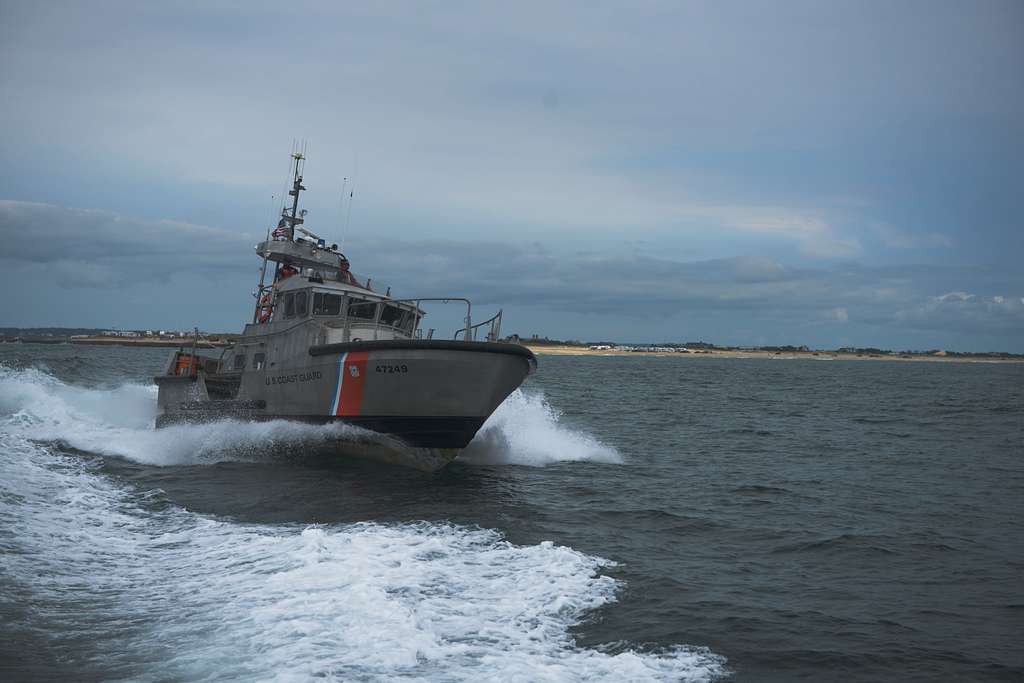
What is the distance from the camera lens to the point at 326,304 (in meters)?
16.3

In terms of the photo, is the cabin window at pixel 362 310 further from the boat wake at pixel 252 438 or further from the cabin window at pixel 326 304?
the boat wake at pixel 252 438

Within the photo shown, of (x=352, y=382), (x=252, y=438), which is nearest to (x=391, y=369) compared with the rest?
(x=352, y=382)

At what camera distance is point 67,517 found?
9680 mm

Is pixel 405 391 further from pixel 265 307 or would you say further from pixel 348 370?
pixel 265 307

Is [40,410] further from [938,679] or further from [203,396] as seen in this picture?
[938,679]


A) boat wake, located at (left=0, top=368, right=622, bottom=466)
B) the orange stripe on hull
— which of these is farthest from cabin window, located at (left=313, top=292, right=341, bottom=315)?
boat wake, located at (left=0, top=368, right=622, bottom=466)

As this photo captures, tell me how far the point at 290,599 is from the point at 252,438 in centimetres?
1040

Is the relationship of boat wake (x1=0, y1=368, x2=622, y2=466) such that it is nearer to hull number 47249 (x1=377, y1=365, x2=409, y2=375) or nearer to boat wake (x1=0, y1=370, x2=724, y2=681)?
hull number 47249 (x1=377, y1=365, x2=409, y2=375)

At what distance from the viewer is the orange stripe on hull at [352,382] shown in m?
14.1

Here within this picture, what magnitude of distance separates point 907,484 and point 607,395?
2868 centimetres

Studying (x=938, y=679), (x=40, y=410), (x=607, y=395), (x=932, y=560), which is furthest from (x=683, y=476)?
(x=607, y=395)

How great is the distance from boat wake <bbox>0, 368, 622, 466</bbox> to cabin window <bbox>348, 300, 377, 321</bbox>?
8.73 ft

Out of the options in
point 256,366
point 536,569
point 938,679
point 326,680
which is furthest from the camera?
point 256,366

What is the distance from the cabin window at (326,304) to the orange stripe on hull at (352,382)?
7.34 ft
